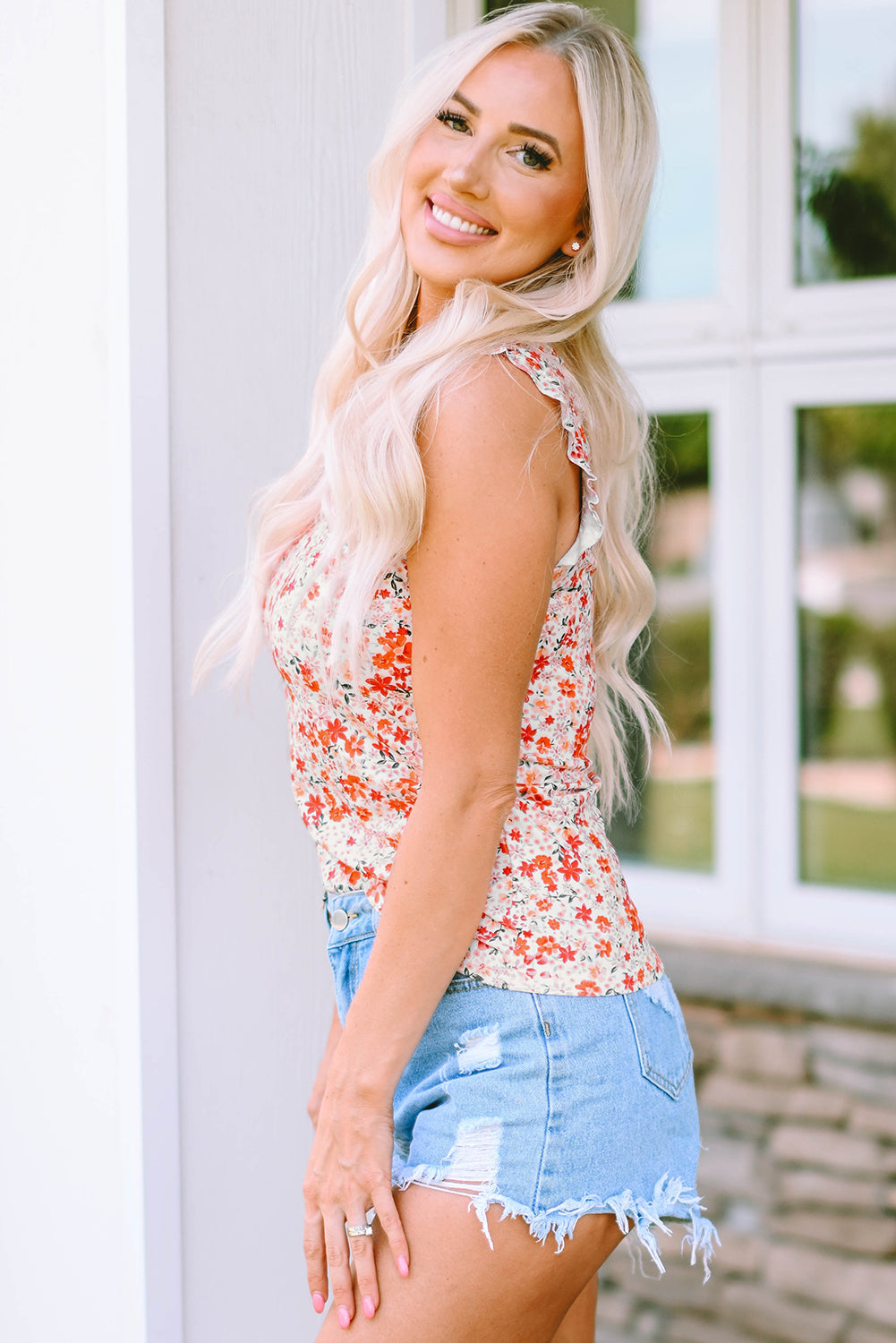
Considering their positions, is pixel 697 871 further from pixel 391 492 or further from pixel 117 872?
pixel 391 492

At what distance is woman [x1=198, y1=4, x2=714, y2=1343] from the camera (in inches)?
41.2

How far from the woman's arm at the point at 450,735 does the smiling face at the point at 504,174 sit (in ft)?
0.75

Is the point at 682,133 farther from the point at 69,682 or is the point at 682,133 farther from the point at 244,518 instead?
the point at 69,682

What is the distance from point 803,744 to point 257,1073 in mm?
1689

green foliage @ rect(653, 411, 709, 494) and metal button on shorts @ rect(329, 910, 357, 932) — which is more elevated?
green foliage @ rect(653, 411, 709, 494)

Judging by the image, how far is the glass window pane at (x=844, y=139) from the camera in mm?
2676

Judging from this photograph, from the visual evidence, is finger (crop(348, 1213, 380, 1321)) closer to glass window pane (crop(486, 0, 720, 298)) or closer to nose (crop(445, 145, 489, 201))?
nose (crop(445, 145, 489, 201))

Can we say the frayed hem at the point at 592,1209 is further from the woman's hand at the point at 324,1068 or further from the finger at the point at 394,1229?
the woman's hand at the point at 324,1068

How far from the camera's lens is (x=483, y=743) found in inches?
41.6

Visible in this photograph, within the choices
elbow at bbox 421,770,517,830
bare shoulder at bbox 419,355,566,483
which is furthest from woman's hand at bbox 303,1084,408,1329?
bare shoulder at bbox 419,355,566,483

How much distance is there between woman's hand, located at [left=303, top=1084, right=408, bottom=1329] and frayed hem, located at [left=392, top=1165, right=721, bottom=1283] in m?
0.04

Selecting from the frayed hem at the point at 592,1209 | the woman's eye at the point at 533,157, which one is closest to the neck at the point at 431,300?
the woman's eye at the point at 533,157

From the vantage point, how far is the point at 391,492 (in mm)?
1038

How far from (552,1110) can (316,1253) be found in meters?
0.26
